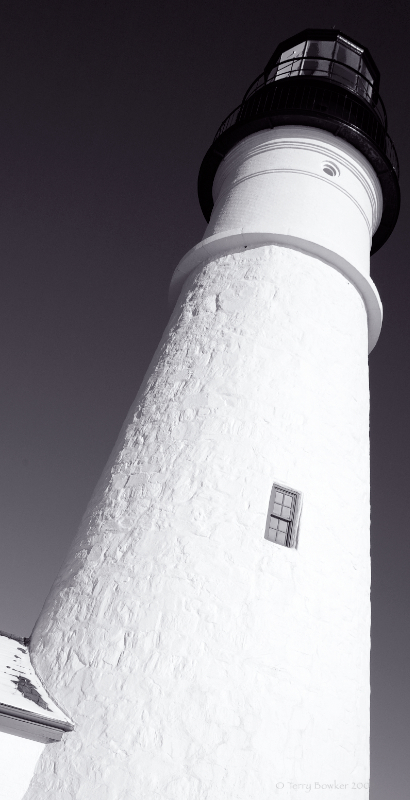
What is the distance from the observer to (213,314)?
8508 millimetres

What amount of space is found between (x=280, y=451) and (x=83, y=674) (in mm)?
3253

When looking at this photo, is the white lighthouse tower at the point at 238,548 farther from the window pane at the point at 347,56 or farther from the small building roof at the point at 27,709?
the window pane at the point at 347,56

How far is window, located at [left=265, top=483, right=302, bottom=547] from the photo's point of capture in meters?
6.61

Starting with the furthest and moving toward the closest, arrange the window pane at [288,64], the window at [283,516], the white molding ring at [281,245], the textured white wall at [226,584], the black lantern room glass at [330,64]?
the window pane at [288,64] → the black lantern room glass at [330,64] → the white molding ring at [281,245] → the window at [283,516] → the textured white wall at [226,584]

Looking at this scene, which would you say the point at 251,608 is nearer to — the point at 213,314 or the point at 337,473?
the point at 337,473

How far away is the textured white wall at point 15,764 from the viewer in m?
5.23

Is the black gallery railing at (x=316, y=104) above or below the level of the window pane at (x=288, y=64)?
below

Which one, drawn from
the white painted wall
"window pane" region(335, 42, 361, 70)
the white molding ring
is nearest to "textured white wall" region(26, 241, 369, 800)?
the white painted wall

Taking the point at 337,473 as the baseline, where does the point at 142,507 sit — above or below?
below

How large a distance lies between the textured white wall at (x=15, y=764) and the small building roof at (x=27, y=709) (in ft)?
0.22

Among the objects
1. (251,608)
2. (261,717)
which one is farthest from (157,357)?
(261,717)

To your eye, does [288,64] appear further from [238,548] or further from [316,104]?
[238,548]

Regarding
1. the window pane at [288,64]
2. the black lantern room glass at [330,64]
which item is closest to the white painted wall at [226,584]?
the black lantern room glass at [330,64]

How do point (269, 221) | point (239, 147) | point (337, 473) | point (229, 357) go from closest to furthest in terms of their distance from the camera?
1. point (337, 473)
2. point (229, 357)
3. point (269, 221)
4. point (239, 147)
